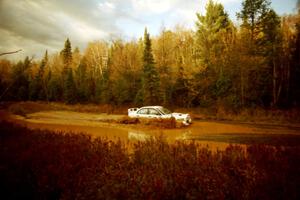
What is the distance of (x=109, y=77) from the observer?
48.4 meters

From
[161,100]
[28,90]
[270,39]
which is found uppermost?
[270,39]

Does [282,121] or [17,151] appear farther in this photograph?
[282,121]

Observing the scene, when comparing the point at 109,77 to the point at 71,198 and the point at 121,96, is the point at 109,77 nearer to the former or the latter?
the point at 121,96

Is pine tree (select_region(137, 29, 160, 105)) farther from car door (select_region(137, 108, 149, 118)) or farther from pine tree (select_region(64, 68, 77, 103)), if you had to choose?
pine tree (select_region(64, 68, 77, 103))

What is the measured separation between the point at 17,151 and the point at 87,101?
4976 cm

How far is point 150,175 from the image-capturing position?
535 centimetres

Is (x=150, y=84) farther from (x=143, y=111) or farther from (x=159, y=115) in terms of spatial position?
(x=159, y=115)

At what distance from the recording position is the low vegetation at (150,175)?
440 cm

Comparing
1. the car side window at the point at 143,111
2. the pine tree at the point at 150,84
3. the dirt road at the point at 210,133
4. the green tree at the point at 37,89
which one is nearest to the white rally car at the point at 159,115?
the car side window at the point at 143,111

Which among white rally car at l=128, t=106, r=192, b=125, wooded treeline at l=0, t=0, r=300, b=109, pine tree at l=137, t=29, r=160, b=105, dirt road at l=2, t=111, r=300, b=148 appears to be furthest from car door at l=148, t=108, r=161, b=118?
pine tree at l=137, t=29, r=160, b=105

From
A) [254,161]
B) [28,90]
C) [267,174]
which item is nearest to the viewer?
[267,174]

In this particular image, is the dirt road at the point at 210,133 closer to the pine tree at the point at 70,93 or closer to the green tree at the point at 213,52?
the green tree at the point at 213,52

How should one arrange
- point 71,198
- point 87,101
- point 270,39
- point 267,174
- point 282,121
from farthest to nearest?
point 87,101 < point 270,39 < point 282,121 < point 267,174 < point 71,198

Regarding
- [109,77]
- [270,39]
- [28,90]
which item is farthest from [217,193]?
[28,90]
